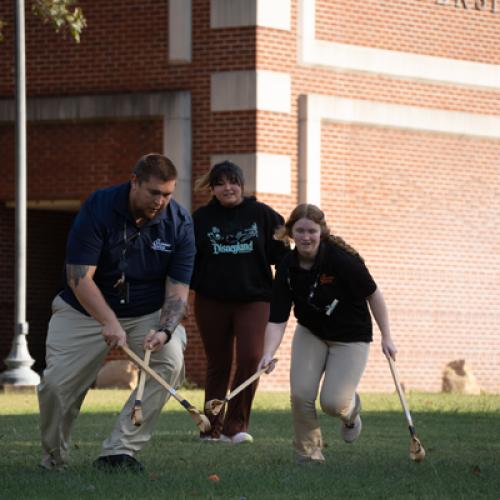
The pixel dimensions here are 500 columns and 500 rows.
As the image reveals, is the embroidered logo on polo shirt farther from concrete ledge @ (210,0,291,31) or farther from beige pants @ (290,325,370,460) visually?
concrete ledge @ (210,0,291,31)

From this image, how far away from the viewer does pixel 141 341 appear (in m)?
9.15

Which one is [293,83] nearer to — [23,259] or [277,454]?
[23,259]

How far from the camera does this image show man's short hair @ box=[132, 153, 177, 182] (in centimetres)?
858

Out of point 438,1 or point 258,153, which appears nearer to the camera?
point 258,153

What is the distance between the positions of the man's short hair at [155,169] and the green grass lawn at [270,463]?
1.72m

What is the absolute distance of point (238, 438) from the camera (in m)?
11.6

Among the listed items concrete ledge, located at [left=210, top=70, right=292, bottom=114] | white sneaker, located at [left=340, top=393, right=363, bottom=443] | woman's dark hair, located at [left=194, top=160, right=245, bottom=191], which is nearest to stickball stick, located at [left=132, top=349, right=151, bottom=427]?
white sneaker, located at [left=340, top=393, right=363, bottom=443]

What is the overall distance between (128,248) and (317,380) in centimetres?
168

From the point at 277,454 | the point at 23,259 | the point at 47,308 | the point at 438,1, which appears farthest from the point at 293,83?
the point at 277,454

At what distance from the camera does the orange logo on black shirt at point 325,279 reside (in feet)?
31.6

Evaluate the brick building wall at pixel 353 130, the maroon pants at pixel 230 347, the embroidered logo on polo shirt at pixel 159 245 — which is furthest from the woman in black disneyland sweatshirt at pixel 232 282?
the brick building wall at pixel 353 130

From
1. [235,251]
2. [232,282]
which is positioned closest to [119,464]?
[232,282]

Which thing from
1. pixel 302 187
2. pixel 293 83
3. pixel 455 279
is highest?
pixel 293 83

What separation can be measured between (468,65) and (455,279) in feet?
10.3
